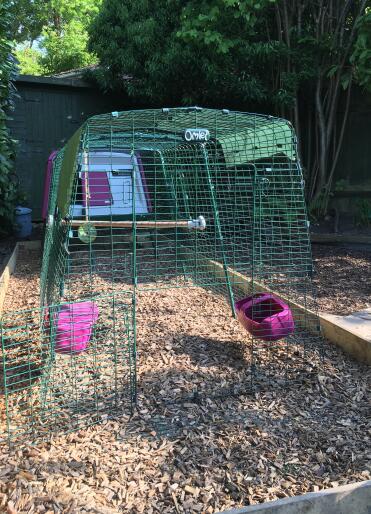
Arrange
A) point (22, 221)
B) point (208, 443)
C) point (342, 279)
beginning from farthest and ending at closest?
1. point (22, 221)
2. point (342, 279)
3. point (208, 443)

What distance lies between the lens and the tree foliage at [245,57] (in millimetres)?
7402

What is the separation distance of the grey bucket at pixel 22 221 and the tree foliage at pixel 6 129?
0.49 ft

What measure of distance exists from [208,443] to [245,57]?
6.92 metres

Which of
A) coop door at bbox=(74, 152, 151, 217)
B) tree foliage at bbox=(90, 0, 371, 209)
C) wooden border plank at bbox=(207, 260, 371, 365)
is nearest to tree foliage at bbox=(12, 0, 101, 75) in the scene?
tree foliage at bbox=(90, 0, 371, 209)

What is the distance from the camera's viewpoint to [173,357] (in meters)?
3.59

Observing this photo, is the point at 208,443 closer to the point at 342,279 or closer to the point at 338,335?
the point at 338,335

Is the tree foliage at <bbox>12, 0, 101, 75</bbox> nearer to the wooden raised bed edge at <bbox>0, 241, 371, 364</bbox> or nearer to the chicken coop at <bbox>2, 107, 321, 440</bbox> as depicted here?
the wooden raised bed edge at <bbox>0, 241, 371, 364</bbox>

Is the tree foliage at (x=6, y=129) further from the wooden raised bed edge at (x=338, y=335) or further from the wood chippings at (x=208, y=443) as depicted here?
the wood chippings at (x=208, y=443)

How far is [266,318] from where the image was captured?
3.37 m

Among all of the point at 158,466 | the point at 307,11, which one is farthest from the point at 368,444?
the point at 307,11

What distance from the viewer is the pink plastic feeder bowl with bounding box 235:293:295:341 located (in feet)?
11.0

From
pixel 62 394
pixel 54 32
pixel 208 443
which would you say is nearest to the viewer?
pixel 208 443

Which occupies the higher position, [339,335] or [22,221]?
[22,221]

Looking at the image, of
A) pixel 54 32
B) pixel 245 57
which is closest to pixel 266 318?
pixel 245 57
